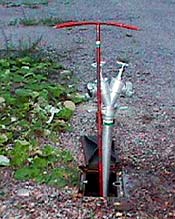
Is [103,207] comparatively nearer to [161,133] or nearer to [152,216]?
[152,216]

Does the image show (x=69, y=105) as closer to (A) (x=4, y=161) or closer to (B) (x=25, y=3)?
(A) (x=4, y=161)

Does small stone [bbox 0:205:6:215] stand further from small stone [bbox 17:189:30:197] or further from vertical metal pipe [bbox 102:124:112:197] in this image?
vertical metal pipe [bbox 102:124:112:197]

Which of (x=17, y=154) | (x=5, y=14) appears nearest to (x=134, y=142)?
(x=17, y=154)

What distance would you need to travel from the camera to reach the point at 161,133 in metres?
3.89

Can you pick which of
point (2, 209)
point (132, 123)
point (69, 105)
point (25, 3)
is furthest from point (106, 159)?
point (25, 3)

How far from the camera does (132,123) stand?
13.4 ft

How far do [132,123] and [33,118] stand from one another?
62cm

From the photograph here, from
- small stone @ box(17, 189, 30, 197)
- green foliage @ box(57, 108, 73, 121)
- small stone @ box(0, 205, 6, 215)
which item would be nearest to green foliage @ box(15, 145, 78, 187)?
small stone @ box(17, 189, 30, 197)

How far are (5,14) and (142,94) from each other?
4.88 m

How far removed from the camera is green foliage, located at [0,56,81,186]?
3305 millimetres

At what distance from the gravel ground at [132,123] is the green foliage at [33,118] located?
4.1 inches

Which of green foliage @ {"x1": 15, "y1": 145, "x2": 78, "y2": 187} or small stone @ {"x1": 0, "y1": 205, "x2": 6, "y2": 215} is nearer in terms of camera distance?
small stone @ {"x1": 0, "y1": 205, "x2": 6, "y2": 215}

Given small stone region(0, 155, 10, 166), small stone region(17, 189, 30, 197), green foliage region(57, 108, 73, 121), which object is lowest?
small stone region(17, 189, 30, 197)

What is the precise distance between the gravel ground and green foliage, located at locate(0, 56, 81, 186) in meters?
0.10
